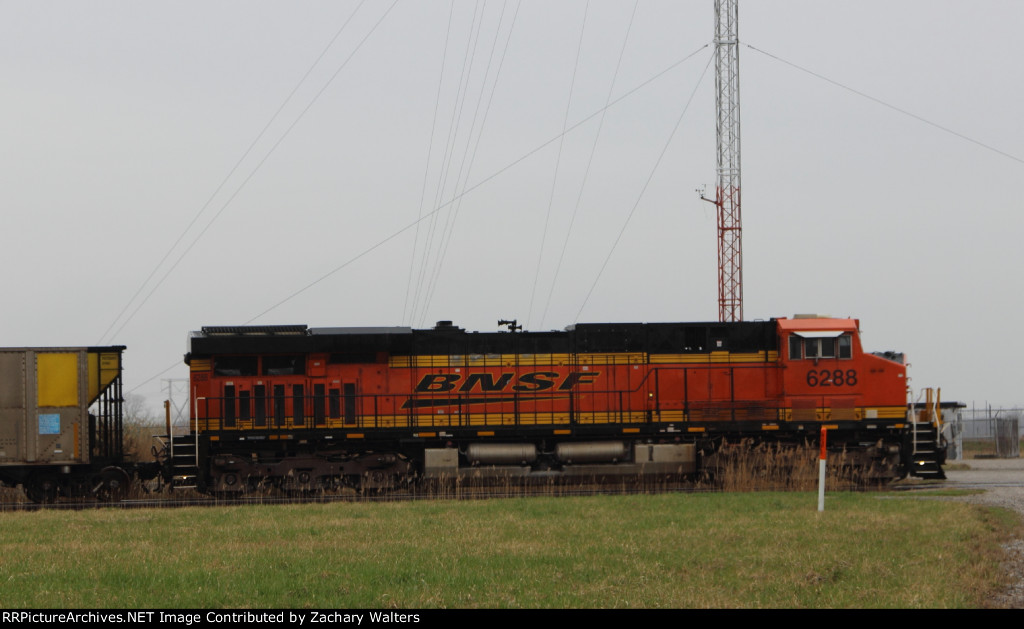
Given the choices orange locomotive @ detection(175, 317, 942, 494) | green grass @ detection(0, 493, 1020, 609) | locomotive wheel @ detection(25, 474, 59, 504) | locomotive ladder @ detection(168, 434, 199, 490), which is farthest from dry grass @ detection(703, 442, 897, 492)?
locomotive wheel @ detection(25, 474, 59, 504)

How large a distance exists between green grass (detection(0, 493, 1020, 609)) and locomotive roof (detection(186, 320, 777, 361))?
5.93 metres

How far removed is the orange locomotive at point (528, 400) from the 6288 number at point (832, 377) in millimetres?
32

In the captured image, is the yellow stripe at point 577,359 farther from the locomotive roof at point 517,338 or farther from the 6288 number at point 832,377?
the 6288 number at point 832,377

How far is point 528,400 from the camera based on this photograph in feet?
78.2

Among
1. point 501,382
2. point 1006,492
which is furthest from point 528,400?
point 1006,492

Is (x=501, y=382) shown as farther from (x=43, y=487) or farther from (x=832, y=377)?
(x=43, y=487)

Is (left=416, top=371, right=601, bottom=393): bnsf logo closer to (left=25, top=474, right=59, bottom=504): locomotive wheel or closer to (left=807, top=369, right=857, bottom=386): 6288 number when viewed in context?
(left=807, top=369, right=857, bottom=386): 6288 number

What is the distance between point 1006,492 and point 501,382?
34.4ft

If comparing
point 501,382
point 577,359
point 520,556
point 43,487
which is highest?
point 577,359

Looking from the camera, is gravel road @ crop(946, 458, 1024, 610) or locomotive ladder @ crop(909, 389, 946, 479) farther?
locomotive ladder @ crop(909, 389, 946, 479)

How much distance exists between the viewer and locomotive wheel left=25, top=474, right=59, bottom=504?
21.8m

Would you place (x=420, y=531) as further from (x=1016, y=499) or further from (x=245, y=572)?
(x=1016, y=499)

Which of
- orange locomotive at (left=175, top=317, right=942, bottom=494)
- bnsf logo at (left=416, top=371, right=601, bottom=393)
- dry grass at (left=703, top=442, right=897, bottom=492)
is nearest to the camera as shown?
→ dry grass at (left=703, top=442, right=897, bottom=492)

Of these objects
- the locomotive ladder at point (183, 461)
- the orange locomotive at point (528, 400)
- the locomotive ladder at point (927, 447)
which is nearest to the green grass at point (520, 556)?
the locomotive ladder at point (183, 461)
